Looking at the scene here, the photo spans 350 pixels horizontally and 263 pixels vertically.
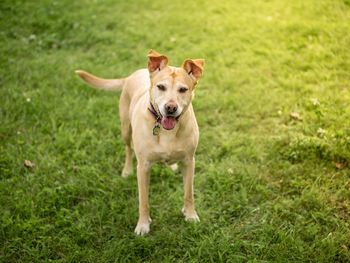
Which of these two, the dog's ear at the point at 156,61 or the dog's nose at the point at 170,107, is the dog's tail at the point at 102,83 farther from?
the dog's nose at the point at 170,107

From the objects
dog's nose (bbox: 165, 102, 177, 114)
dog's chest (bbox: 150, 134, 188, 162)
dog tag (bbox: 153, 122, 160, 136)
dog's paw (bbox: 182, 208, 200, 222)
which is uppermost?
dog's nose (bbox: 165, 102, 177, 114)

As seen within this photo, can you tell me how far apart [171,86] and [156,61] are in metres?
0.33

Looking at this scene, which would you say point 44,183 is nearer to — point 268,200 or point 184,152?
point 184,152

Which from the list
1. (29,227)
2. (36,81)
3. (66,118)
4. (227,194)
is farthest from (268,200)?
(36,81)

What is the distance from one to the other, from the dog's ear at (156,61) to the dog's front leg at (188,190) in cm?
96

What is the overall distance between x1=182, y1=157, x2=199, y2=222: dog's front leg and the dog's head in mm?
593

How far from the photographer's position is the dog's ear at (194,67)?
3620mm

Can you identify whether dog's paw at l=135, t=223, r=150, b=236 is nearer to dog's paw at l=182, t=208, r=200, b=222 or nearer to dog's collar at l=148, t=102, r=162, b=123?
dog's paw at l=182, t=208, r=200, b=222

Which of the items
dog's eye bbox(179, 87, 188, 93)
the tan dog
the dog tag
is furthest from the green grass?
dog's eye bbox(179, 87, 188, 93)

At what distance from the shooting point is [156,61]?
3.67m

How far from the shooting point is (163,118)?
3516 millimetres

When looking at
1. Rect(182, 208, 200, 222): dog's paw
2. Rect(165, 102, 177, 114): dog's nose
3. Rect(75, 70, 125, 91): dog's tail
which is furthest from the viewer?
Rect(75, 70, 125, 91): dog's tail

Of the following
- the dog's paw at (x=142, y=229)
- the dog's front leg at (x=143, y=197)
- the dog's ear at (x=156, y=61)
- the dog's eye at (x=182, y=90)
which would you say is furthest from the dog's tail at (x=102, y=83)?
the dog's paw at (x=142, y=229)

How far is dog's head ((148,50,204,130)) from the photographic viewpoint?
3438 mm
